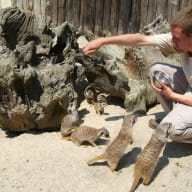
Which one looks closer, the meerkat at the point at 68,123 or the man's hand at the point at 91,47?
the man's hand at the point at 91,47

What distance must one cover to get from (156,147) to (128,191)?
0.54 meters

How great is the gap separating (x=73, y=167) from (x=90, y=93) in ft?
5.95

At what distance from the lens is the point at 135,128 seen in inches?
198

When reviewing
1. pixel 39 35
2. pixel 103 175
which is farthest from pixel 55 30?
pixel 103 175

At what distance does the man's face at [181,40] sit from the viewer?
392 cm

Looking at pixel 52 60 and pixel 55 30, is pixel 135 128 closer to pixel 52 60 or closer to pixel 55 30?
pixel 52 60

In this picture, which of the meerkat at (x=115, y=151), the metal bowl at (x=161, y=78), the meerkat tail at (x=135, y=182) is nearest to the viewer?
the meerkat tail at (x=135, y=182)

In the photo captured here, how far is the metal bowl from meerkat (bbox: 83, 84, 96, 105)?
1.36 m

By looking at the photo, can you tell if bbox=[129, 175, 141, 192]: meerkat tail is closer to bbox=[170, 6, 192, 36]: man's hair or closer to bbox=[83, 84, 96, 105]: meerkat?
bbox=[170, 6, 192, 36]: man's hair

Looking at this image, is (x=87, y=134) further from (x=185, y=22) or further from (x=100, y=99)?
(x=185, y=22)

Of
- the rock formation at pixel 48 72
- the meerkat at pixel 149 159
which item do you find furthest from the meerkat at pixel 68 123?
the meerkat at pixel 149 159

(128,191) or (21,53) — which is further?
(21,53)

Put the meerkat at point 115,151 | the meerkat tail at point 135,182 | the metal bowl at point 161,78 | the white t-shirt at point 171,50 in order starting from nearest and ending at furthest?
the meerkat tail at point 135,182
the meerkat at point 115,151
the white t-shirt at point 171,50
the metal bowl at point 161,78

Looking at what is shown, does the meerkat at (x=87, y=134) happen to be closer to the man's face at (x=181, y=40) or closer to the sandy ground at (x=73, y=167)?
the sandy ground at (x=73, y=167)
